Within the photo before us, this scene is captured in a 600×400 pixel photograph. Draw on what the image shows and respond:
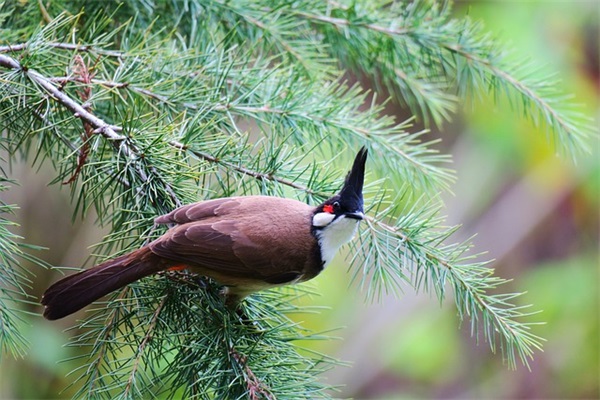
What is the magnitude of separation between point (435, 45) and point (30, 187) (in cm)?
222

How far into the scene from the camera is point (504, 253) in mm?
4172

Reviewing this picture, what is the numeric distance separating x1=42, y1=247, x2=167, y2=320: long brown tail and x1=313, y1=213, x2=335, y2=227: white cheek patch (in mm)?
306

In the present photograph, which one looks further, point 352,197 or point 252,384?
point 352,197

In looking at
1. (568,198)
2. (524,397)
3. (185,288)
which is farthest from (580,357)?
(185,288)

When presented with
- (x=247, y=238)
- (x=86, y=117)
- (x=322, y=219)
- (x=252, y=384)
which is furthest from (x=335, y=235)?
(x=86, y=117)

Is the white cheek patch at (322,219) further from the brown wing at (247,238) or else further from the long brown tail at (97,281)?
the long brown tail at (97,281)

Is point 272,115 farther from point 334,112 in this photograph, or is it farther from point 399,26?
point 399,26

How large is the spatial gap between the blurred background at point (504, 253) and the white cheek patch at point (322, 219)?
2.19m

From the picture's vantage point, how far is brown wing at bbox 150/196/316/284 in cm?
125

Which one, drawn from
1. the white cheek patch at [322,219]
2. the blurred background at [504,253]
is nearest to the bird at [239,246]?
the white cheek patch at [322,219]

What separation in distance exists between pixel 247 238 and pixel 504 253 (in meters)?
3.14

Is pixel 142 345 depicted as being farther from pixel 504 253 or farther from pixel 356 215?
pixel 504 253

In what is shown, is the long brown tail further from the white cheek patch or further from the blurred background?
the blurred background

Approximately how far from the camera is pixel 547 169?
12.8 ft
